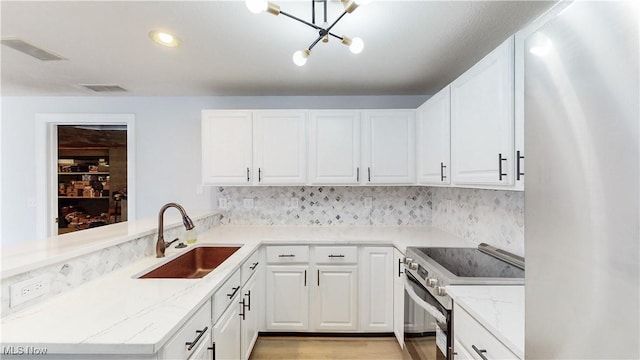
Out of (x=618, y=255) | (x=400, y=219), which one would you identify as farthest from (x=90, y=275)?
(x=400, y=219)

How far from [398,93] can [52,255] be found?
2.97 m

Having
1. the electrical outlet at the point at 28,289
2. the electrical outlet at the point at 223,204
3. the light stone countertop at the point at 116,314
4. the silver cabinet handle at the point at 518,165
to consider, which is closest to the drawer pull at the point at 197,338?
the light stone countertop at the point at 116,314

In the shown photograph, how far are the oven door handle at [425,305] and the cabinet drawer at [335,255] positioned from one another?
1.96 feet

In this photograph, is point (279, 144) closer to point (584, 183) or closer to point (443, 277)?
point (443, 277)

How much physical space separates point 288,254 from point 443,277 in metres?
1.36

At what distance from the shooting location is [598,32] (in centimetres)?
49

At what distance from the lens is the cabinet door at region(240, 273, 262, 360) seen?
6.19ft

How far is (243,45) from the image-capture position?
1952mm

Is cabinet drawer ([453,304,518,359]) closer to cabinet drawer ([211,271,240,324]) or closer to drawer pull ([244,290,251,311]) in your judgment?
cabinet drawer ([211,271,240,324])

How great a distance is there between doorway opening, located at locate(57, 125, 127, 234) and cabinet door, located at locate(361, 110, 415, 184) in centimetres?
448

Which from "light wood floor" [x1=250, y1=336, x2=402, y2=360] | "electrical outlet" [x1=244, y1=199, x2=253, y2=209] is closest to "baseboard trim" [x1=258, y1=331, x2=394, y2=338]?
"light wood floor" [x1=250, y1=336, x2=402, y2=360]

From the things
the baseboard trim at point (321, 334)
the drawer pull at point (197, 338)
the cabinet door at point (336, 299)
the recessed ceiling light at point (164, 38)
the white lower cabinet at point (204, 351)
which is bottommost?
the baseboard trim at point (321, 334)

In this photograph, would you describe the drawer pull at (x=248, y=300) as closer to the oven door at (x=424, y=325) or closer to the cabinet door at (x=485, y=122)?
the oven door at (x=424, y=325)

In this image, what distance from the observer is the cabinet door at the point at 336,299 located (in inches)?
95.7
